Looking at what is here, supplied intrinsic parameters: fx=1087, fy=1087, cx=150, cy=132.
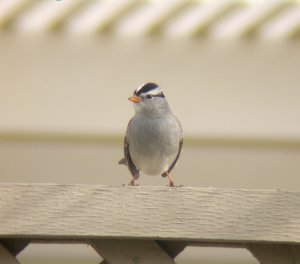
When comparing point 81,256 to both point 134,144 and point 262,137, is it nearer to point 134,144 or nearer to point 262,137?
point 262,137

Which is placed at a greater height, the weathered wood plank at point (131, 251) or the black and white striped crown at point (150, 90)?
the black and white striped crown at point (150, 90)

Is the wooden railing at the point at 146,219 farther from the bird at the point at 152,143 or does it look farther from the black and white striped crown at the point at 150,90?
the black and white striped crown at the point at 150,90

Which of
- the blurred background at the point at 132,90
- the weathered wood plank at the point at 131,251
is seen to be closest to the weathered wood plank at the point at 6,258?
the weathered wood plank at the point at 131,251

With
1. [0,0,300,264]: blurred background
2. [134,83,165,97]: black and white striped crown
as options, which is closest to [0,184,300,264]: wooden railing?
[134,83,165,97]: black and white striped crown

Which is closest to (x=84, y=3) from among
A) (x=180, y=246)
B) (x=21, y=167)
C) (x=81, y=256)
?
(x=21, y=167)

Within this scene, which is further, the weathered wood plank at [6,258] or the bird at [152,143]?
the bird at [152,143]

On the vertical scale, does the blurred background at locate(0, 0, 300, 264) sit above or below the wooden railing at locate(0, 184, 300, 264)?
above

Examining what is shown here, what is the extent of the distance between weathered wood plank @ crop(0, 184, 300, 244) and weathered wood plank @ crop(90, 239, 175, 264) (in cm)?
3

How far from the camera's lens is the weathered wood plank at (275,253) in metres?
1.86

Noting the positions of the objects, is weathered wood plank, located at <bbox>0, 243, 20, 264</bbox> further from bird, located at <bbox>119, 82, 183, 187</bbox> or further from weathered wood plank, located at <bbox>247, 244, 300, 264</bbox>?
bird, located at <bbox>119, 82, 183, 187</bbox>

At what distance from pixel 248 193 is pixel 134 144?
4.49 ft

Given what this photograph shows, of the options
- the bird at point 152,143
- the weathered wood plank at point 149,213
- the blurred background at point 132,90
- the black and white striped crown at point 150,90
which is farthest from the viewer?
the blurred background at point 132,90

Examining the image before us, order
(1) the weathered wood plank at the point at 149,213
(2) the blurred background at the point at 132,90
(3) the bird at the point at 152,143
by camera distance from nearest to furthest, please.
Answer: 1. (1) the weathered wood plank at the point at 149,213
2. (3) the bird at the point at 152,143
3. (2) the blurred background at the point at 132,90

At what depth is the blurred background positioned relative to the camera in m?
5.36
